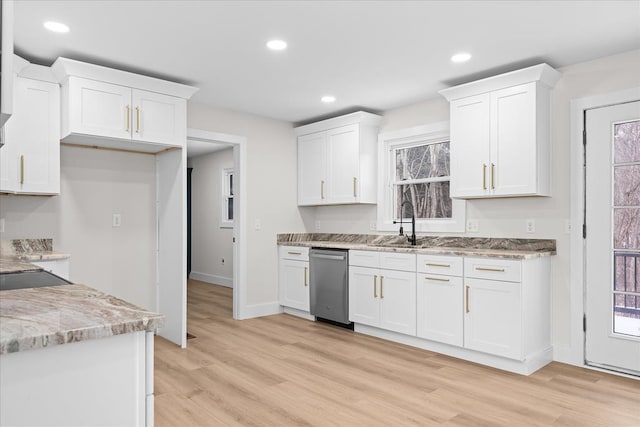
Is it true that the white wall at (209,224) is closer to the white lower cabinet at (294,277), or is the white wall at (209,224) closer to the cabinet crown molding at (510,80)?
the white lower cabinet at (294,277)

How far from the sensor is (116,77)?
351 cm

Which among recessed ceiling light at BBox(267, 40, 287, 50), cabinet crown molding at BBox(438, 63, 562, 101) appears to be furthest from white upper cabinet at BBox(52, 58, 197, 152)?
cabinet crown molding at BBox(438, 63, 562, 101)

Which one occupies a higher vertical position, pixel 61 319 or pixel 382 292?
pixel 61 319

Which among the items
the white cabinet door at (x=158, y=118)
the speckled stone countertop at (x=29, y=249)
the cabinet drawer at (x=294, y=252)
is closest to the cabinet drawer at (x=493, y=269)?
the cabinet drawer at (x=294, y=252)

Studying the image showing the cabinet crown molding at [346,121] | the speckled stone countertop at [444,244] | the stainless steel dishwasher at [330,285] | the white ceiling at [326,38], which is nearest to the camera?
the white ceiling at [326,38]

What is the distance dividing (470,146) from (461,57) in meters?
0.80

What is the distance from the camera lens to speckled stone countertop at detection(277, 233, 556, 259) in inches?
137

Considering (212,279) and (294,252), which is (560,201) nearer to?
(294,252)

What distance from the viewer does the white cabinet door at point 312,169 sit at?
17.0 ft

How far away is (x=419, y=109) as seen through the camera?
4555 millimetres

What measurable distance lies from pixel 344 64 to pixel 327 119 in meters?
1.77

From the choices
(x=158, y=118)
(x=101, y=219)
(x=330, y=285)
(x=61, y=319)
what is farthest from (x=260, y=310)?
(x=61, y=319)

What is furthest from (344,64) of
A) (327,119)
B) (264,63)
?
(327,119)

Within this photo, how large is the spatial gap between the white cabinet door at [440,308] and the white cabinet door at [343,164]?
57.5 inches
